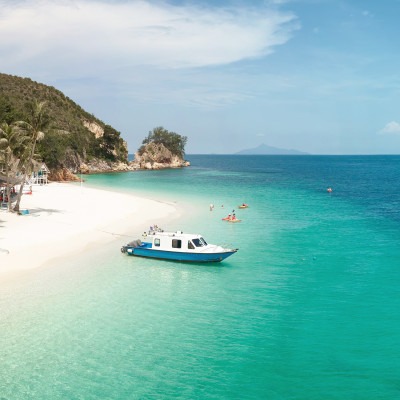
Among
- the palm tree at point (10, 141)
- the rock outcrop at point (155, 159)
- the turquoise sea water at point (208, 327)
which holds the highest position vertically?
the rock outcrop at point (155, 159)

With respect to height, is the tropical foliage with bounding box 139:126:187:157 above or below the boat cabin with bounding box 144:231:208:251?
above

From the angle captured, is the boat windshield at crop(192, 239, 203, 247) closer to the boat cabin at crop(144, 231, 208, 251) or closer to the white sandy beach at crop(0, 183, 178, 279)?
the boat cabin at crop(144, 231, 208, 251)

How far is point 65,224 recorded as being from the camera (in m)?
38.3

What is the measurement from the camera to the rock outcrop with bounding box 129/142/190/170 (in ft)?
521

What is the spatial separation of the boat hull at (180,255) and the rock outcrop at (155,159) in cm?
12384

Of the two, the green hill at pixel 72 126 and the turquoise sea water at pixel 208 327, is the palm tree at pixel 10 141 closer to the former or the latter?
the turquoise sea water at pixel 208 327

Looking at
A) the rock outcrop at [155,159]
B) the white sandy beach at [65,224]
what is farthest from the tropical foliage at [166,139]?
the white sandy beach at [65,224]

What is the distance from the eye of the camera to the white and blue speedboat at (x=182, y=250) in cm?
2825

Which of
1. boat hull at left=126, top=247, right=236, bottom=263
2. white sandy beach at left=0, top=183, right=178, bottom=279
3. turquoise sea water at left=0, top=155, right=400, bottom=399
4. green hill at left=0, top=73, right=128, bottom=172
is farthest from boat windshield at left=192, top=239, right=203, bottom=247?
green hill at left=0, top=73, right=128, bottom=172

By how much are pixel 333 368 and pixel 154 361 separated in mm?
7761

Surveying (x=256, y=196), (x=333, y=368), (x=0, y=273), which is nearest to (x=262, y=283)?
(x=333, y=368)

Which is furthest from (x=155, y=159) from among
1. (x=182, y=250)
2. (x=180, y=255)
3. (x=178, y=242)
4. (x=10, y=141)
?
(x=182, y=250)

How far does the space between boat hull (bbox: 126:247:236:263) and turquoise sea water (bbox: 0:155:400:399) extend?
775mm

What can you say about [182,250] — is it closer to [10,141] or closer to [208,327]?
[208,327]
